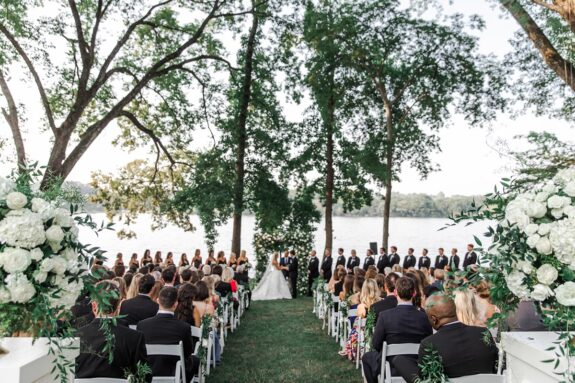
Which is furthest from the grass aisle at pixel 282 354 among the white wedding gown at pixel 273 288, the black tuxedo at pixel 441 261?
the black tuxedo at pixel 441 261

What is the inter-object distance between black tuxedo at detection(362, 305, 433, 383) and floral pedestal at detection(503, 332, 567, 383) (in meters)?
2.65

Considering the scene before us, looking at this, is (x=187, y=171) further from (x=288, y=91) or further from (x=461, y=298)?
(x=461, y=298)

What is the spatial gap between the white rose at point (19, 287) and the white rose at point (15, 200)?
359 millimetres

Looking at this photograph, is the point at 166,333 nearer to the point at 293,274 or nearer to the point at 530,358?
the point at 530,358

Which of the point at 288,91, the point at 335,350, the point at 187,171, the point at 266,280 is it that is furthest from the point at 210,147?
the point at 335,350

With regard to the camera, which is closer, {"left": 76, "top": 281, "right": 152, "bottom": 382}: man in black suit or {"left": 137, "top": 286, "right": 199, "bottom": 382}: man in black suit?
{"left": 76, "top": 281, "right": 152, "bottom": 382}: man in black suit

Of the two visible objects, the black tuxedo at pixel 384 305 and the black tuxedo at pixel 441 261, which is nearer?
the black tuxedo at pixel 384 305

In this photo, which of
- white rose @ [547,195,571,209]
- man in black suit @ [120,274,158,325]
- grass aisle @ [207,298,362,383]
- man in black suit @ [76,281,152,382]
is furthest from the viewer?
grass aisle @ [207,298,362,383]

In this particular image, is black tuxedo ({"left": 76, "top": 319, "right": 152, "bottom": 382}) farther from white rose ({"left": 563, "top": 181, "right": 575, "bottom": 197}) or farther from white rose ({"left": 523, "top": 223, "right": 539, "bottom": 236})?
white rose ({"left": 563, "top": 181, "right": 575, "bottom": 197})

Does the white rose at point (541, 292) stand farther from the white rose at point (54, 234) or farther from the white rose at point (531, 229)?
the white rose at point (54, 234)

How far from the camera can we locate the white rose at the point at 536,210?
7.79 ft

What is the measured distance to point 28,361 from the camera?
211 centimetres

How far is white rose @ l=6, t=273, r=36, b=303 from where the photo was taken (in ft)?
7.36

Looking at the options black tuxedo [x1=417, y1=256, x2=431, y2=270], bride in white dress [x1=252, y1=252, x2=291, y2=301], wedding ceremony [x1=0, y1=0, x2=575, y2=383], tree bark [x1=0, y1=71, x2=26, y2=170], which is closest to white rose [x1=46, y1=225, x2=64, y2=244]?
wedding ceremony [x1=0, y1=0, x2=575, y2=383]
